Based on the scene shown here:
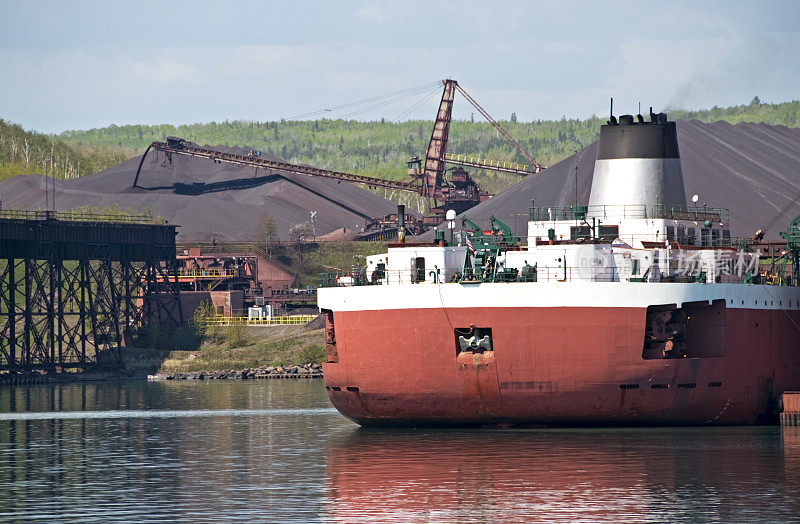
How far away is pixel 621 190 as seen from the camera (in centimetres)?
6706

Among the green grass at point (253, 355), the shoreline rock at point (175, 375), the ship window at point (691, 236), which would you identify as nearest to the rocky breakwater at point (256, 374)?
the shoreline rock at point (175, 375)

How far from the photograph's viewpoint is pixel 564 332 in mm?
55312

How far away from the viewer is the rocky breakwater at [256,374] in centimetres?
11256

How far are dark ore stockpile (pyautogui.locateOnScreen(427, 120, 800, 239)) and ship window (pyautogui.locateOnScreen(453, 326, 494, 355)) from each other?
67710mm

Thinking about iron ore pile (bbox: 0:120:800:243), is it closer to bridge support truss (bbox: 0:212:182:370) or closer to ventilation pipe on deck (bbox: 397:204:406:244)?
bridge support truss (bbox: 0:212:182:370)

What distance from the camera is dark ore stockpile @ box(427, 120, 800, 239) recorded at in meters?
127

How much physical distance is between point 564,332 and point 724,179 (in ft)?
270

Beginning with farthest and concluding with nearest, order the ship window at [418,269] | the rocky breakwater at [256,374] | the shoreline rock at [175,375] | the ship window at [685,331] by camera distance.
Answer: the rocky breakwater at [256,374] → the shoreline rock at [175,375] → the ship window at [418,269] → the ship window at [685,331]

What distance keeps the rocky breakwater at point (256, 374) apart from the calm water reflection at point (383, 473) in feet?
141

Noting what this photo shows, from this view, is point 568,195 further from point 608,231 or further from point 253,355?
point 608,231

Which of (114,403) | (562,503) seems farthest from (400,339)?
(114,403)

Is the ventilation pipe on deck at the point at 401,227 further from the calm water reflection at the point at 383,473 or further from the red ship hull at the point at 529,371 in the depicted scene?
the calm water reflection at the point at 383,473

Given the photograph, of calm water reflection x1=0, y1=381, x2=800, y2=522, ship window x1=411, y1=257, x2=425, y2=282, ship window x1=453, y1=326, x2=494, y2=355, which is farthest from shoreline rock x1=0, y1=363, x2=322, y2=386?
ship window x1=453, y1=326, x2=494, y2=355

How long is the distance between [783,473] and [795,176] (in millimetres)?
102756
